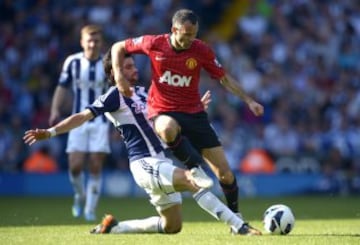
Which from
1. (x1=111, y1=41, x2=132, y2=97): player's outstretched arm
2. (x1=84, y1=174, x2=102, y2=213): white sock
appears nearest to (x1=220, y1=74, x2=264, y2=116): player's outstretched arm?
(x1=111, y1=41, x2=132, y2=97): player's outstretched arm

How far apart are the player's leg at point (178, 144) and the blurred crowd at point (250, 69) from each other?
412 inches

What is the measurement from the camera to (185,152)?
8.79 metres

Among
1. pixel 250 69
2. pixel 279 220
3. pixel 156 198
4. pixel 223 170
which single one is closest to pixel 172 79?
pixel 223 170

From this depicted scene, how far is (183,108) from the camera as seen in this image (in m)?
9.59

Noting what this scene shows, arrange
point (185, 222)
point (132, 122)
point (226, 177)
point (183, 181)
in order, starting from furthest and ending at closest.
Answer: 1. point (185, 222)
2. point (226, 177)
3. point (132, 122)
4. point (183, 181)

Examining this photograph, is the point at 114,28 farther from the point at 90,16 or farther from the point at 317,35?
the point at 317,35

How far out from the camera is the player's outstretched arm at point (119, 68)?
887 centimetres

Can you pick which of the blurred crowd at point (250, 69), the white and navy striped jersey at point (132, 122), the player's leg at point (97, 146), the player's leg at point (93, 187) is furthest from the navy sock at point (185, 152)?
the blurred crowd at point (250, 69)

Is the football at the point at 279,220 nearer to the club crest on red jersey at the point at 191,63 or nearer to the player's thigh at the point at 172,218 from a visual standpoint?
the player's thigh at the point at 172,218

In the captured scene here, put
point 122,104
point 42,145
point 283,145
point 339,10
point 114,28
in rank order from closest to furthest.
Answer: point 122,104, point 42,145, point 283,145, point 114,28, point 339,10

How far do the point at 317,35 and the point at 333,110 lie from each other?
7.61 ft

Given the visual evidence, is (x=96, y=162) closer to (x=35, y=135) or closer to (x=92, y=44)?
(x=92, y=44)

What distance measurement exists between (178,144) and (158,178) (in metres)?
0.36

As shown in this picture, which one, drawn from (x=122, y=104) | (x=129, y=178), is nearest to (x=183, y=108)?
(x=122, y=104)
